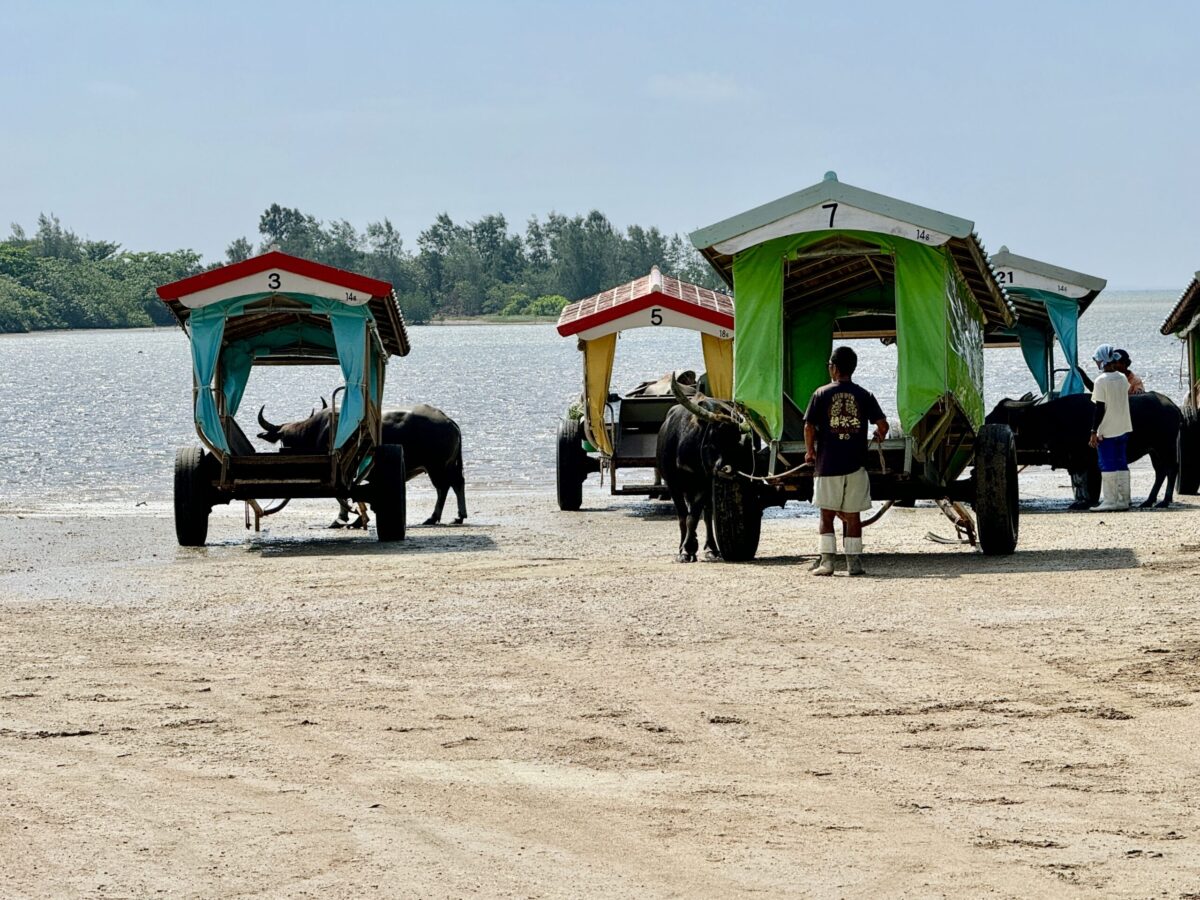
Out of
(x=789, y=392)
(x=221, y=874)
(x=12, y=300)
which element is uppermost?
(x=12, y=300)

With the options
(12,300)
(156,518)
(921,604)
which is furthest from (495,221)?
(921,604)

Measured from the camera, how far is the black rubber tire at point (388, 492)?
1728 cm

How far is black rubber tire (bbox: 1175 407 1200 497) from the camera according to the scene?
69.9 feet

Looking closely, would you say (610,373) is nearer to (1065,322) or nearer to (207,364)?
(1065,322)

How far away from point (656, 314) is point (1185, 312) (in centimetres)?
649

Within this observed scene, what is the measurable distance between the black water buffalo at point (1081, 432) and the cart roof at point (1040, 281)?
1970mm

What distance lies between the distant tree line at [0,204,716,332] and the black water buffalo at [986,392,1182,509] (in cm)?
12028

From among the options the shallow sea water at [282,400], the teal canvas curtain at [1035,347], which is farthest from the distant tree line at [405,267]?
the teal canvas curtain at [1035,347]

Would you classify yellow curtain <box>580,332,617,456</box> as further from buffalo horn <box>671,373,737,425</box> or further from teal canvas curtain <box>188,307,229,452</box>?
buffalo horn <box>671,373,737,425</box>

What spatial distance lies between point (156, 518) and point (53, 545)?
4.20m

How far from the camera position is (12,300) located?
145625 mm

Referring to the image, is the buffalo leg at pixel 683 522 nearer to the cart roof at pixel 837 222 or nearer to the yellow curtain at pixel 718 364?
the cart roof at pixel 837 222

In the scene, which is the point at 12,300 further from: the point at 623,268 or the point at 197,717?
the point at 197,717

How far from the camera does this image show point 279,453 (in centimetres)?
1725
